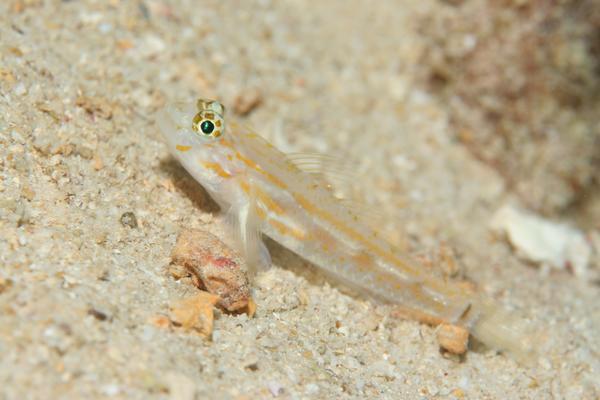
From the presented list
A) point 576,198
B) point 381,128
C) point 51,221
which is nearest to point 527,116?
point 576,198

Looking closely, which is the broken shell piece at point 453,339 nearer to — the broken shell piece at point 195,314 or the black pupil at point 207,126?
the broken shell piece at point 195,314

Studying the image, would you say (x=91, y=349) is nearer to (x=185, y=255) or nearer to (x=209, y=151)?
(x=185, y=255)

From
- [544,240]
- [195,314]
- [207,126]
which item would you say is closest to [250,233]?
[207,126]

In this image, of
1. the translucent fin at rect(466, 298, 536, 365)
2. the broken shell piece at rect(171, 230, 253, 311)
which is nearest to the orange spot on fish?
the broken shell piece at rect(171, 230, 253, 311)

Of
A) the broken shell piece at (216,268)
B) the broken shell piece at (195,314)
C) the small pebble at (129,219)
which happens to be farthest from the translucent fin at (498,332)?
the small pebble at (129,219)

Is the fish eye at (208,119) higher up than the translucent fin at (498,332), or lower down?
higher up

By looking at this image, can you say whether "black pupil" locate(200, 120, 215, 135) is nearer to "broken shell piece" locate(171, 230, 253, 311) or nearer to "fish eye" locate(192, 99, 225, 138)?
"fish eye" locate(192, 99, 225, 138)
